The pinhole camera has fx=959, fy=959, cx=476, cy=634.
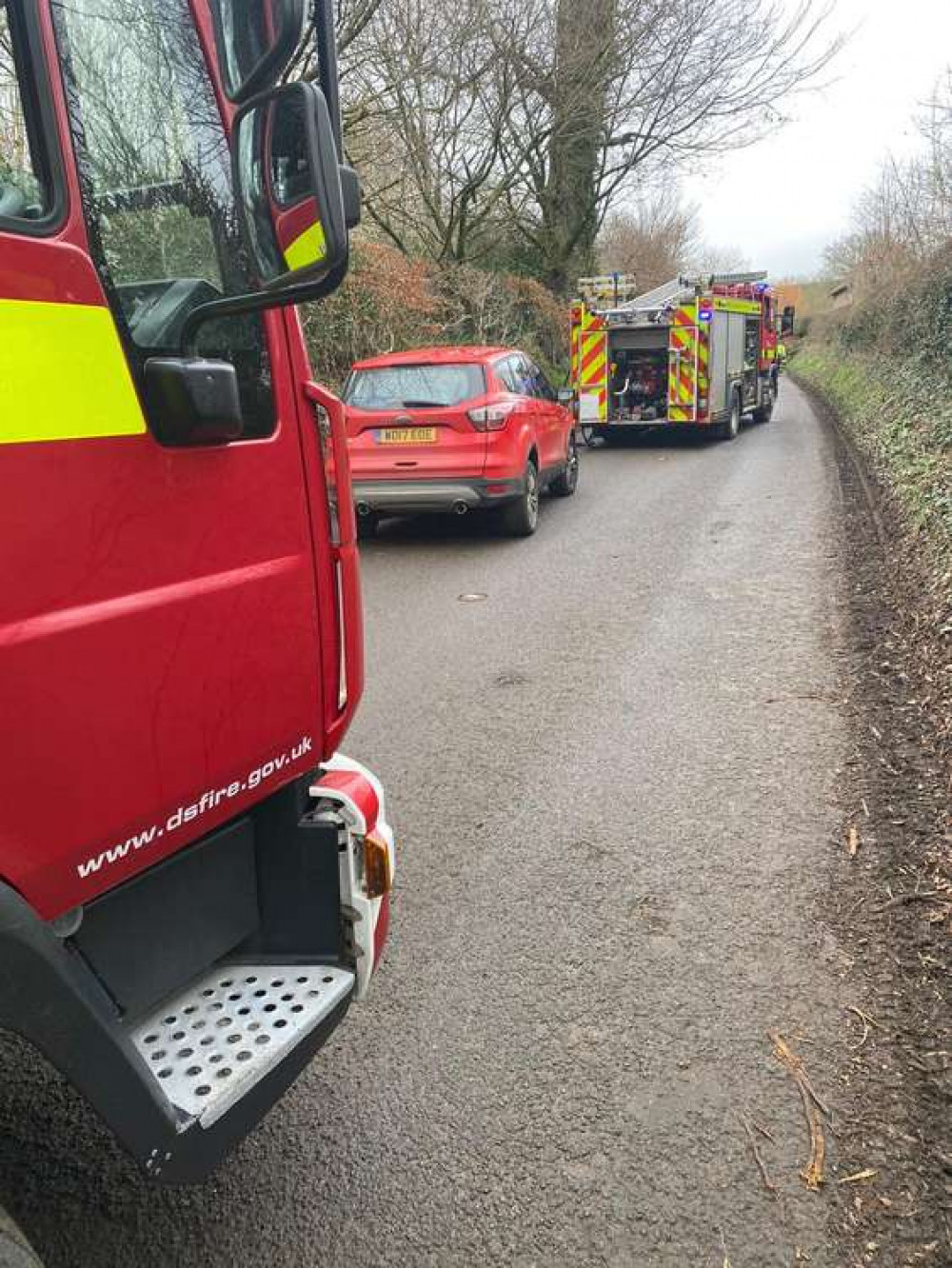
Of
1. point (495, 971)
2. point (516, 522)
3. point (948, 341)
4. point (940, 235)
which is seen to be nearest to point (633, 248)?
point (940, 235)

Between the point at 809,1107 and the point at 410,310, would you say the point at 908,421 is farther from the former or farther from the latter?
the point at 809,1107

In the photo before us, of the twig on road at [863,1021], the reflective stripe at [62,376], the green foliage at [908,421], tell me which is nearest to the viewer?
the reflective stripe at [62,376]

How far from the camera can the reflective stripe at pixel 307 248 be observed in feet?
5.35

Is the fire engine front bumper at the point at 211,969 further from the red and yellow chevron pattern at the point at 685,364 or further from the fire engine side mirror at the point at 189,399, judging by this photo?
the red and yellow chevron pattern at the point at 685,364

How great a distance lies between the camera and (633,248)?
4278 cm

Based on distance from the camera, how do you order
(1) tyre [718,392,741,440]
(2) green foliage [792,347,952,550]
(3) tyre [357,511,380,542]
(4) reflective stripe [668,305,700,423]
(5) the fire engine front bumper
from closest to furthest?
(5) the fire engine front bumper
(2) green foliage [792,347,952,550]
(3) tyre [357,511,380,542]
(4) reflective stripe [668,305,700,423]
(1) tyre [718,392,741,440]

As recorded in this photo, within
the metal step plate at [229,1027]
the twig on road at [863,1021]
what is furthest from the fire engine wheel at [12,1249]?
the twig on road at [863,1021]

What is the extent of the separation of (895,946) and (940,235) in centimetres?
1966

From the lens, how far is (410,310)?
51.2ft

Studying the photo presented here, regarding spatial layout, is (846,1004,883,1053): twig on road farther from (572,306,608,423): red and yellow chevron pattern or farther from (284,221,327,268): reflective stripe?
(572,306,608,423): red and yellow chevron pattern

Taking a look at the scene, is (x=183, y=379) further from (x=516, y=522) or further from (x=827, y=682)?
(x=516, y=522)

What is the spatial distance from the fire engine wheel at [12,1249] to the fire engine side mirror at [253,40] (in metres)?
1.97

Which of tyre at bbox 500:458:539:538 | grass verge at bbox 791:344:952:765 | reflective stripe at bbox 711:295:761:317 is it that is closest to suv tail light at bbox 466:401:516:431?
tyre at bbox 500:458:539:538

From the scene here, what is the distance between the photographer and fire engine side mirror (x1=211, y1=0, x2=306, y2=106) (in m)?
1.68
